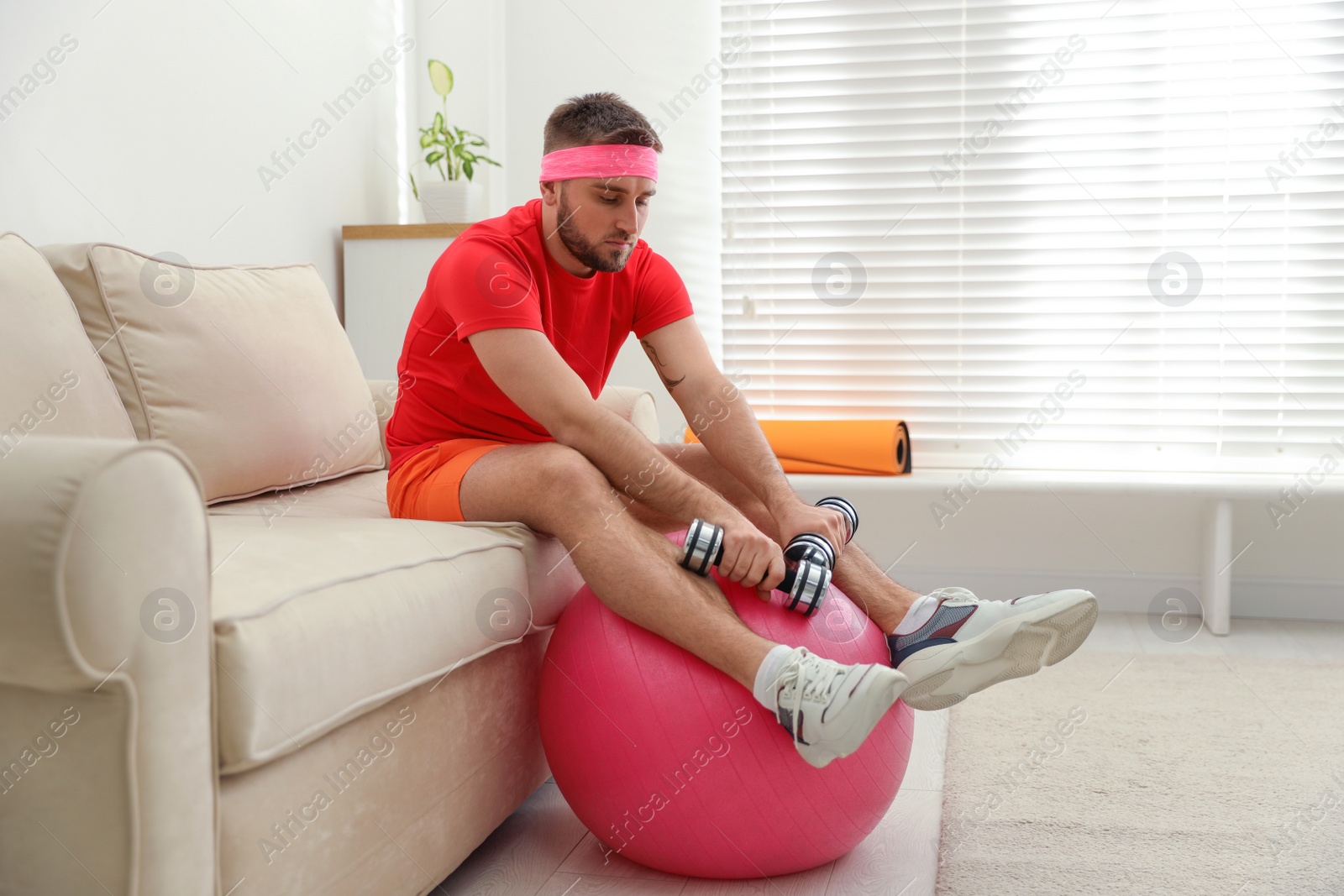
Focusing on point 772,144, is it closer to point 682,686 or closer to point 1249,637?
point 1249,637

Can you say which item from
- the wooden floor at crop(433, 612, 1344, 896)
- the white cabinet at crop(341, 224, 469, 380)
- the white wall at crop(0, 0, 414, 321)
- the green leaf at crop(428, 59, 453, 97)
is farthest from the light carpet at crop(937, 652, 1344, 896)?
the green leaf at crop(428, 59, 453, 97)

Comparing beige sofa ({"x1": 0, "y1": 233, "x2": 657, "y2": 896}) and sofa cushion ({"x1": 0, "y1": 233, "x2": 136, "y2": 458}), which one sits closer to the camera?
beige sofa ({"x1": 0, "y1": 233, "x2": 657, "y2": 896})

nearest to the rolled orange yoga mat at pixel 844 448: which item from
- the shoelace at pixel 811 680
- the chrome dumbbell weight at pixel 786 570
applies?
the chrome dumbbell weight at pixel 786 570

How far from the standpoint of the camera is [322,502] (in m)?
1.89

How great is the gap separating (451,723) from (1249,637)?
93.1 inches

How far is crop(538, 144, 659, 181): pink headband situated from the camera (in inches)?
70.0

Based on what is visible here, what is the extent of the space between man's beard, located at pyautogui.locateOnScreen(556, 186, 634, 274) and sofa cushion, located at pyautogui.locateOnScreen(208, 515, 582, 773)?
1.70 feet

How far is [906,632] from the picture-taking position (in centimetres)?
154

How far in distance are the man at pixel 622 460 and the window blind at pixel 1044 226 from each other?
1324mm

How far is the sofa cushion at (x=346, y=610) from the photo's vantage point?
0.99 m

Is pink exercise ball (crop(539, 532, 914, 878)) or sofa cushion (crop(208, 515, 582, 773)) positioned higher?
sofa cushion (crop(208, 515, 582, 773))

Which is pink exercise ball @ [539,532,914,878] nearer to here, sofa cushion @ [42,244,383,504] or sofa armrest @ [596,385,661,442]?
sofa cushion @ [42,244,383,504]

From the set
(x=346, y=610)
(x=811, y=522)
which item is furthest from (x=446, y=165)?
(x=346, y=610)

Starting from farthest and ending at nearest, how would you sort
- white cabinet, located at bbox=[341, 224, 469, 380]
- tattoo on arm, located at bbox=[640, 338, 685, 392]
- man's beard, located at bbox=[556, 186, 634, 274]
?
white cabinet, located at bbox=[341, 224, 469, 380]
tattoo on arm, located at bbox=[640, 338, 685, 392]
man's beard, located at bbox=[556, 186, 634, 274]
